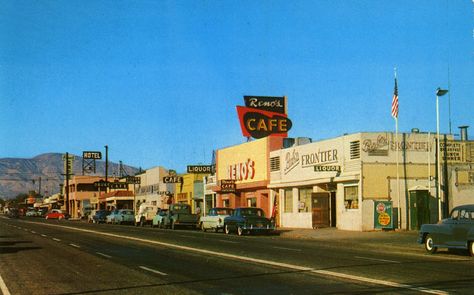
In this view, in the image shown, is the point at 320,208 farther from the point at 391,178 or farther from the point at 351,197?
the point at 391,178

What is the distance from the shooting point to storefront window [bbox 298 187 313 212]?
140 feet

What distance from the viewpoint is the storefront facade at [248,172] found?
164 feet

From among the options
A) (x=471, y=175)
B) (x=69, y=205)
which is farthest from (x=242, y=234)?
(x=69, y=205)

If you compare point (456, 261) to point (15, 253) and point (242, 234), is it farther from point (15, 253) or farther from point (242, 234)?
point (242, 234)

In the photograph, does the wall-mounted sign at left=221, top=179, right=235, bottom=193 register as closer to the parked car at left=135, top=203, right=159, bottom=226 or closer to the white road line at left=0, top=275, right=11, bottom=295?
the parked car at left=135, top=203, right=159, bottom=226

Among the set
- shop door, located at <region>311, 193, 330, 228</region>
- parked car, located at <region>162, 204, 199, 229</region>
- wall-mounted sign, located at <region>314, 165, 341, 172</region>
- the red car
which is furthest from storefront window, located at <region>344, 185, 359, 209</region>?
the red car

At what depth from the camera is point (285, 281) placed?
1367cm

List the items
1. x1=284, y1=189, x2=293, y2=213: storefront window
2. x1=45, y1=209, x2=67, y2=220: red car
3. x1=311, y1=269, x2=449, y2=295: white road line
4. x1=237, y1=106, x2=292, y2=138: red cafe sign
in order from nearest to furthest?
x1=311, y1=269, x2=449, y2=295: white road line → x1=284, y1=189, x2=293, y2=213: storefront window → x1=237, y1=106, x2=292, y2=138: red cafe sign → x1=45, y1=209, x2=67, y2=220: red car

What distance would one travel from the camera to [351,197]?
122 ft

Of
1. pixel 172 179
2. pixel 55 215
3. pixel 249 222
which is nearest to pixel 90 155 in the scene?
pixel 55 215

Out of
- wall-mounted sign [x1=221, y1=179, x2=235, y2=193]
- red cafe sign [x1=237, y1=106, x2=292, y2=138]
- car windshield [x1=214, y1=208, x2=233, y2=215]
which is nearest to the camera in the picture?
car windshield [x1=214, y1=208, x2=233, y2=215]

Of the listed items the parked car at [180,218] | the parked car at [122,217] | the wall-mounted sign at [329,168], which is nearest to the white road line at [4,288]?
the wall-mounted sign at [329,168]

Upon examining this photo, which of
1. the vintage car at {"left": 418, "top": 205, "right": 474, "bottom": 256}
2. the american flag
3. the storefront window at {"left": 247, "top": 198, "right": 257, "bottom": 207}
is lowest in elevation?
the vintage car at {"left": 418, "top": 205, "right": 474, "bottom": 256}

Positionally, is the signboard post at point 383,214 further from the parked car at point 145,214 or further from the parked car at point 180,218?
the parked car at point 145,214
